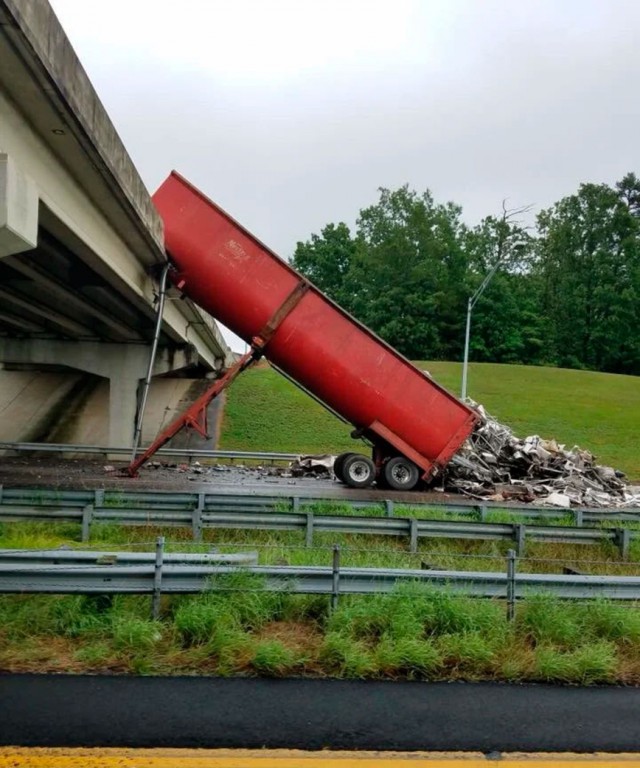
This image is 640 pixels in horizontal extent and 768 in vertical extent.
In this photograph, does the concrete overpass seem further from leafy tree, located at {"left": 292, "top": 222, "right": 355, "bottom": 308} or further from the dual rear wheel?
leafy tree, located at {"left": 292, "top": 222, "right": 355, "bottom": 308}

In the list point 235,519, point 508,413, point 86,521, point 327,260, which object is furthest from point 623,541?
point 327,260

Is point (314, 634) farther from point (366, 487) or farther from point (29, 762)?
point (366, 487)

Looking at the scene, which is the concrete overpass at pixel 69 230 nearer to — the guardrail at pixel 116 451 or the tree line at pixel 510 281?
the guardrail at pixel 116 451

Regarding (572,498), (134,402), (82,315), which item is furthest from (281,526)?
(134,402)

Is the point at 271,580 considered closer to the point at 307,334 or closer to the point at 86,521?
the point at 86,521

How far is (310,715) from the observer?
425cm

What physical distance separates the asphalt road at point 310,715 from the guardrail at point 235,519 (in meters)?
5.26

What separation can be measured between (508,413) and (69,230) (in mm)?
31129

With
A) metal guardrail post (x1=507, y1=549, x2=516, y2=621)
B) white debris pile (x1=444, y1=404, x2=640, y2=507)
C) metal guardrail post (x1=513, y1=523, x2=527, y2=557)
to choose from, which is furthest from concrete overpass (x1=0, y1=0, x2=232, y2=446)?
white debris pile (x1=444, y1=404, x2=640, y2=507)

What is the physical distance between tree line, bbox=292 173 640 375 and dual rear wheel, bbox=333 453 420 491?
57784 mm

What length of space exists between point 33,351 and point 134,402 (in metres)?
4.98

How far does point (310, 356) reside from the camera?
17.2 meters

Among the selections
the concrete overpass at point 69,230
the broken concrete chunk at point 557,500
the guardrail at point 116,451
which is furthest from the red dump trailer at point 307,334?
the guardrail at point 116,451

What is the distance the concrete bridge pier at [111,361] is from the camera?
25.2 m
